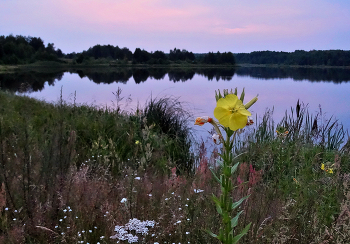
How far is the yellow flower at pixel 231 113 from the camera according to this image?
3.75 ft

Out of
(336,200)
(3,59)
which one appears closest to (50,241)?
(336,200)

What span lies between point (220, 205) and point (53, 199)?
1.90 meters

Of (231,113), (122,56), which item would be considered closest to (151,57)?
(122,56)

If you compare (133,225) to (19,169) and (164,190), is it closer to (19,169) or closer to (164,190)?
(164,190)

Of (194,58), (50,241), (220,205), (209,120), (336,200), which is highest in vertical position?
(194,58)

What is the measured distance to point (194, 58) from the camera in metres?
70.1

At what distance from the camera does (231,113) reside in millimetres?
1163

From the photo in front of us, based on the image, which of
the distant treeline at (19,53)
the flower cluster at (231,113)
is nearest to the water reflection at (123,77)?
the distant treeline at (19,53)

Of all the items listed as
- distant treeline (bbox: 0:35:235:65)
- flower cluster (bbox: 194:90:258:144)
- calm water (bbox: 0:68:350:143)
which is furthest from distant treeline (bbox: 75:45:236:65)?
flower cluster (bbox: 194:90:258:144)

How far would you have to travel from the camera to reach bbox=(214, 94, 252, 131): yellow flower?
1.14 meters

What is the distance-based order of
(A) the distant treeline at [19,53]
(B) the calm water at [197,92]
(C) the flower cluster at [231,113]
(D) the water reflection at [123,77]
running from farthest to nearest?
(A) the distant treeline at [19,53]
(D) the water reflection at [123,77]
(B) the calm water at [197,92]
(C) the flower cluster at [231,113]

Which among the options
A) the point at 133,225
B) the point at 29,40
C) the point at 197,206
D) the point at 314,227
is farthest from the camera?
the point at 29,40

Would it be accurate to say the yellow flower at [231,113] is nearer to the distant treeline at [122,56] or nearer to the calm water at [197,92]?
the calm water at [197,92]

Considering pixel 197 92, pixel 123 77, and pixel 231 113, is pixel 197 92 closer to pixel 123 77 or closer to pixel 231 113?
pixel 123 77
